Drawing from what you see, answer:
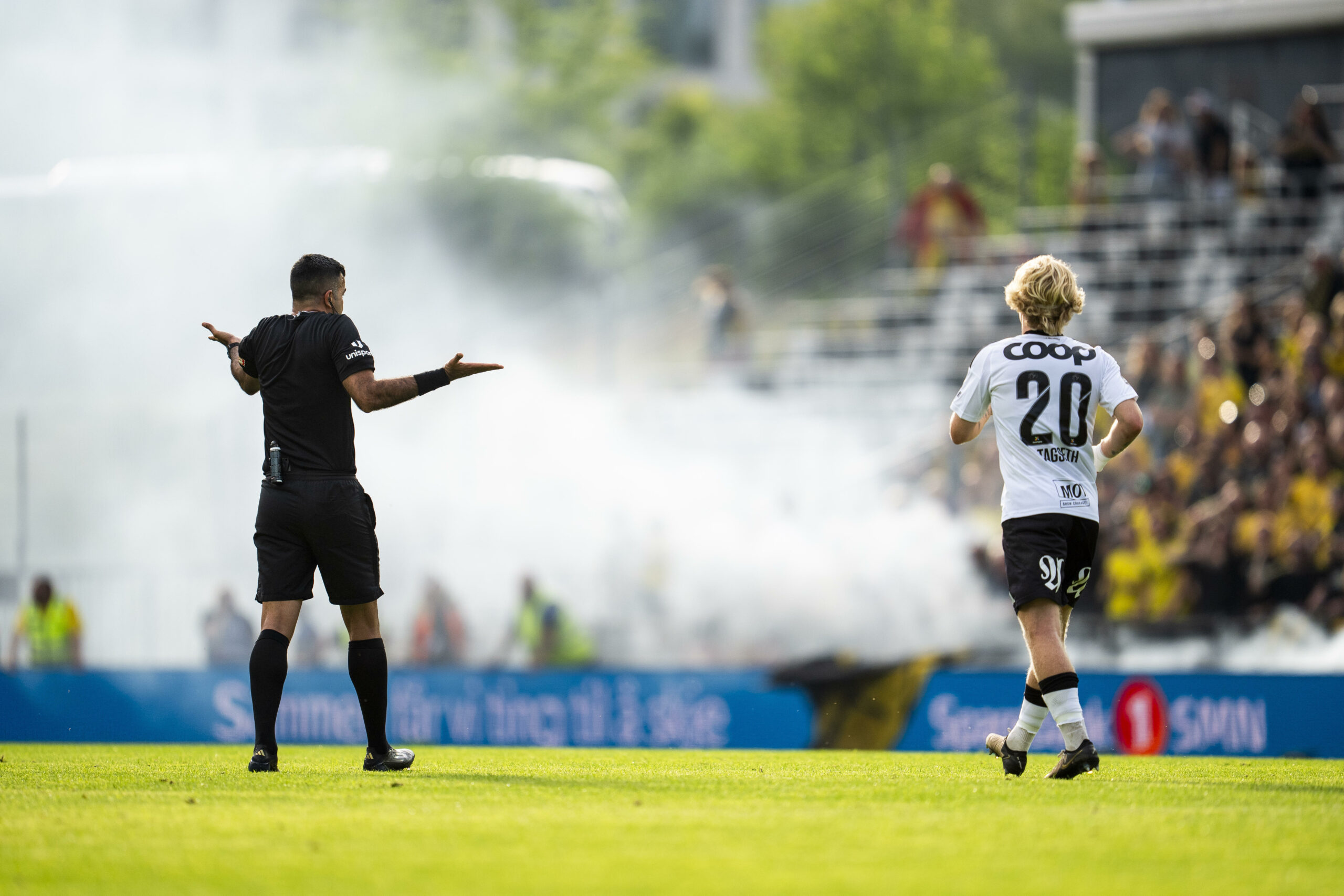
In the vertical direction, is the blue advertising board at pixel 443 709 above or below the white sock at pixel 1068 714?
below

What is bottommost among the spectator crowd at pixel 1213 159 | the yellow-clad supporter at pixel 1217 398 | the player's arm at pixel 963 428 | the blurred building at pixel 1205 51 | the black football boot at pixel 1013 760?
the black football boot at pixel 1013 760

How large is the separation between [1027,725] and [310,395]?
3.00m

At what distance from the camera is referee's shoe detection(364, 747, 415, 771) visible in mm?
6883

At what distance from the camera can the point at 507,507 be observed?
62.7ft

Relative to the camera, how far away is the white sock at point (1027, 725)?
662cm

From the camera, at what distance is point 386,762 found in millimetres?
6887

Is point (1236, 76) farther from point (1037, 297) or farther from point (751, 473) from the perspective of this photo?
point (1037, 297)

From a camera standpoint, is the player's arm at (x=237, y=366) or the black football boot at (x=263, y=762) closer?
the black football boot at (x=263, y=762)

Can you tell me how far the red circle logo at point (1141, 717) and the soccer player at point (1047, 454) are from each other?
5.05m

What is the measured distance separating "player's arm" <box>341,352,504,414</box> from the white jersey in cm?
185

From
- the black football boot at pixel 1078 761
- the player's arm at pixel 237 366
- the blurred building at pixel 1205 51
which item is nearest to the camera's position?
the black football boot at pixel 1078 761

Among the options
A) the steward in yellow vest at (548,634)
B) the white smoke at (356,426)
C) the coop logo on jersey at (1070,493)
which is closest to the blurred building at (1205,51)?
the white smoke at (356,426)

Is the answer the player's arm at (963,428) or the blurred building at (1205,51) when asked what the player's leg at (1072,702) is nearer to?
the player's arm at (963,428)

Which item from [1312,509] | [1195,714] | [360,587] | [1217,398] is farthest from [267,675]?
[1217,398]
